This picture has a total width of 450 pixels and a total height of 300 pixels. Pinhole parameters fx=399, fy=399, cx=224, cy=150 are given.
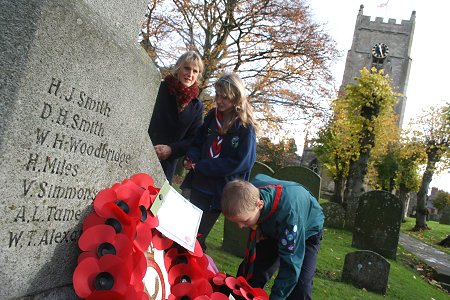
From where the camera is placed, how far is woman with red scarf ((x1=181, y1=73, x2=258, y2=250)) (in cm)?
304

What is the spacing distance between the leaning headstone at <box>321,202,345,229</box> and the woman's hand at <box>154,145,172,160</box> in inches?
460

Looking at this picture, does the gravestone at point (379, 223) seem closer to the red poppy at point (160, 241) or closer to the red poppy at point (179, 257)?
the red poppy at point (179, 257)

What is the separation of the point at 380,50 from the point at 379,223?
45.4m

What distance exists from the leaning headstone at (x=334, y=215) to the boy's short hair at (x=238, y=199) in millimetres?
11944

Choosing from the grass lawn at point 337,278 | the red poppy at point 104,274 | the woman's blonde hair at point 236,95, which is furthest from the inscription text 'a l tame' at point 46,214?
the grass lawn at point 337,278

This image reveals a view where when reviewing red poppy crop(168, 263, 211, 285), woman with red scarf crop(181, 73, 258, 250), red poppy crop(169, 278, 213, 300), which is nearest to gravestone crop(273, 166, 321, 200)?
woman with red scarf crop(181, 73, 258, 250)

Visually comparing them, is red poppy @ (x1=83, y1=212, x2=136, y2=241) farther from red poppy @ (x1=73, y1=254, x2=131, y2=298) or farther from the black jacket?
the black jacket

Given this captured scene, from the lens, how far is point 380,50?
49969mm

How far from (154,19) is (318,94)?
670cm

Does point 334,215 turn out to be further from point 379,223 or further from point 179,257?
point 179,257

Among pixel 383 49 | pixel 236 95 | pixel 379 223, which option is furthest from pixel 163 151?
pixel 383 49

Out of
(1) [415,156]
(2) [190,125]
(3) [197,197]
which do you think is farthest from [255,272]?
(1) [415,156]

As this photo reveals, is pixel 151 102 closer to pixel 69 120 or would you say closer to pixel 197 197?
pixel 69 120

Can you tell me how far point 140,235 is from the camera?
76.3 inches
